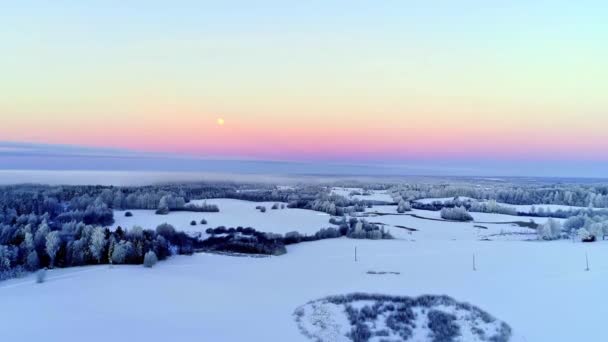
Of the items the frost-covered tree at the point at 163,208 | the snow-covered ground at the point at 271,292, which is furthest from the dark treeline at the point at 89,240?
the snow-covered ground at the point at 271,292

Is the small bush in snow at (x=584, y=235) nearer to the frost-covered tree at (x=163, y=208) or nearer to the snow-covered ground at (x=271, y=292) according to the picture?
the snow-covered ground at (x=271, y=292)

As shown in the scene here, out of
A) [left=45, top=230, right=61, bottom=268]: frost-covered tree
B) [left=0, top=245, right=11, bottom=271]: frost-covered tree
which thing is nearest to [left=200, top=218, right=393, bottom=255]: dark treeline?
[left=45, top=230, right=61, bottom=268]: frost-covered tree

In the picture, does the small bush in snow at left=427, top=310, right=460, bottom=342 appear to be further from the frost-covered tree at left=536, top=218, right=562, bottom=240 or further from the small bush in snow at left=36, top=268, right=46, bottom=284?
the frost-covered tree at left=536, top=218, right=562, bottom=240

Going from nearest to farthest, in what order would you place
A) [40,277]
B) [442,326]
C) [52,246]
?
[442,326] < [40,277] < [52,246]

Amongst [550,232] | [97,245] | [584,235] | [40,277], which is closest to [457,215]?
[550,232]

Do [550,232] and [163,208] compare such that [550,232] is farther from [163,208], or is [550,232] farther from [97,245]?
[163,208]

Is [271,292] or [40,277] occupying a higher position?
[40,277]
